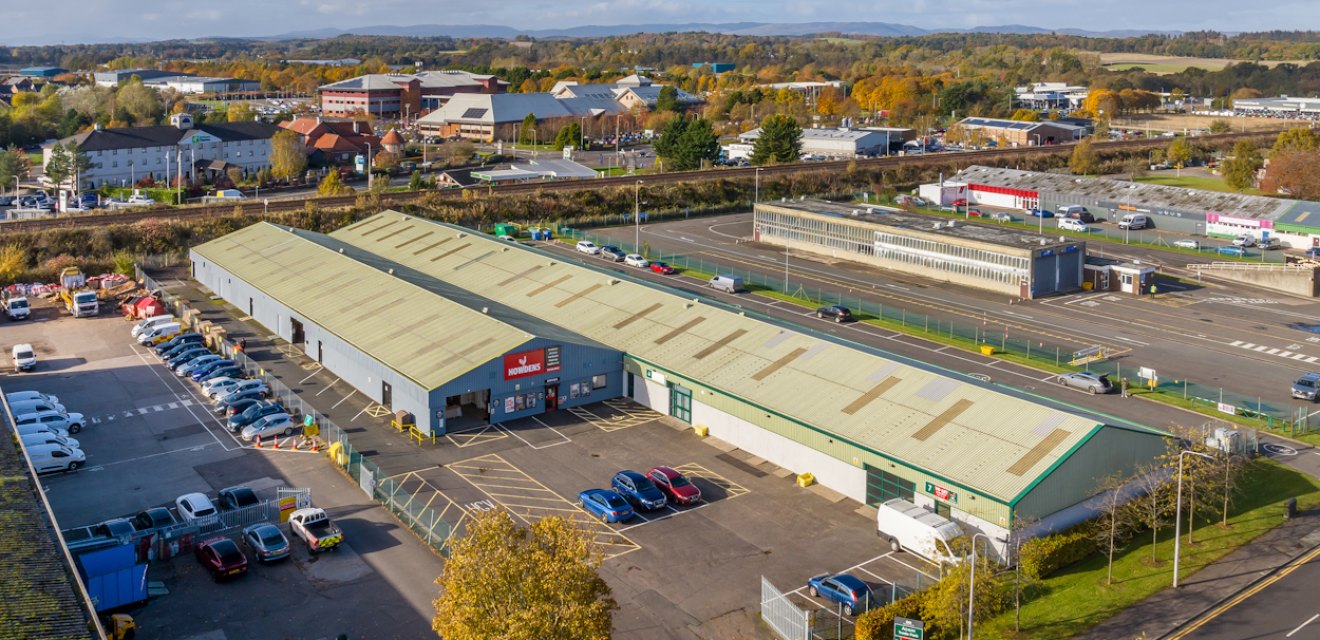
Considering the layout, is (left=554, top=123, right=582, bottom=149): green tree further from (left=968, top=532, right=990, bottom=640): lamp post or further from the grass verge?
(left=968, top=532, right=990, bottom=640): lamp post

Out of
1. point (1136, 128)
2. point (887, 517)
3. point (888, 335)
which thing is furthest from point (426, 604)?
point (1136, 128)

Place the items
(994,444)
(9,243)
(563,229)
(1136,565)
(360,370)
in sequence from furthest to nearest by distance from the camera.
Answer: (563,229)
(9,243)
(360,370)
(994,444)
(1136,565)

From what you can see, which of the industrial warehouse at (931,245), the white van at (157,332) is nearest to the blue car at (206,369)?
the white van at (157,332)

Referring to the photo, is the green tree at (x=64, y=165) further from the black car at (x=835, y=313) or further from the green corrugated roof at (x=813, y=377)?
the black car at (x=835, y=313)

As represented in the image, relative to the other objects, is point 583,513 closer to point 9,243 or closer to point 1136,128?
point 9,243

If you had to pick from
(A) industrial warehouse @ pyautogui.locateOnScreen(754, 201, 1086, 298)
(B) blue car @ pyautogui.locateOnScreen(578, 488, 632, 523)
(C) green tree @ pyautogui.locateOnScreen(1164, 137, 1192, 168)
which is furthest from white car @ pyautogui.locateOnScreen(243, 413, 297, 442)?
(C) green tree @ pyautogui.locateOnScreen(1164, 137, 1192, 168)

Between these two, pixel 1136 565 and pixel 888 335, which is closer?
pixel 1136 565
